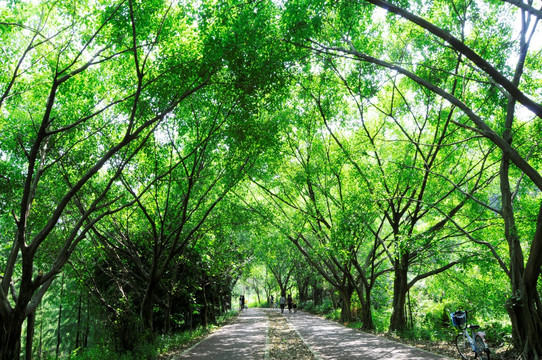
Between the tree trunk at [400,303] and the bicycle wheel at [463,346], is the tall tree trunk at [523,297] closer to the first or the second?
the bicycle wheel at [463,346]

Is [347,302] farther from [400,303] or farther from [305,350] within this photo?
[305,350]

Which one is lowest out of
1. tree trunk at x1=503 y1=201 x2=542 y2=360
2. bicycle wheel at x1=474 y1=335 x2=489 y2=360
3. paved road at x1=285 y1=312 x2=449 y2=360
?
paved road at x1=285 y1=312 x2=449 y2=360

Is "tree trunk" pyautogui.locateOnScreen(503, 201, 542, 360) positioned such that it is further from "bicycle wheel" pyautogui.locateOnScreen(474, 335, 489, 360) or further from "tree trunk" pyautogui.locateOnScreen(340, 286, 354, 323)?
"tree trunk" pyautogui.locateOnScreen(340, 286, 354, 323)

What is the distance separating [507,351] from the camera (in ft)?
30.6

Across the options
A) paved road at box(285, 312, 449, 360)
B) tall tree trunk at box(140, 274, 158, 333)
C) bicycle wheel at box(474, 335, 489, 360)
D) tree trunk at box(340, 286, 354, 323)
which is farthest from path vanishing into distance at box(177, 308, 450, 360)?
tree trunk at box(340, 286, 354, 323)

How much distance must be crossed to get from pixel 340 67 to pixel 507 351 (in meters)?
9.85

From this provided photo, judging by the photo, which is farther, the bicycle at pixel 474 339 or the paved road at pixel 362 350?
the paved road at pixel 362 350

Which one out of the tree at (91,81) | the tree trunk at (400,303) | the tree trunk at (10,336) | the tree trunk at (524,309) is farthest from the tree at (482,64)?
the tree trunk at (10,336)

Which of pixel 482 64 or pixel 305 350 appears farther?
pixel 305 350

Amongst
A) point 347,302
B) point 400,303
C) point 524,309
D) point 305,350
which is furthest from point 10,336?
point 347,302

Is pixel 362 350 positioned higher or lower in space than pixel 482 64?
lower

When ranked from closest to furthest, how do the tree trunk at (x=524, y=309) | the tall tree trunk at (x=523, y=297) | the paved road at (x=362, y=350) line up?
the tall tree trunk at (x=523, y=297), the tree trunk at (x=524, y=309), the paved road at (x=362, y=350)

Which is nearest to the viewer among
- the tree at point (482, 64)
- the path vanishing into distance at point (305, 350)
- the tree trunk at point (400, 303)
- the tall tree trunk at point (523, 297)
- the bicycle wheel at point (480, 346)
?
the tree at point (482, 64)

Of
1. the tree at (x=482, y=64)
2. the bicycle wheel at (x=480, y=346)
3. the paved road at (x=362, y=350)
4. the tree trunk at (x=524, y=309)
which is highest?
the tree at (x=482, y=64)
